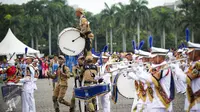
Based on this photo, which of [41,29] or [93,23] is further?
[93,23]

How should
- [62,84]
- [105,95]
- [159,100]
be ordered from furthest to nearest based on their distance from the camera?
[62,84] → [105,95] → [159,100]

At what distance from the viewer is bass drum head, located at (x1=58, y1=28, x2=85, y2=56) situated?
9.80 m

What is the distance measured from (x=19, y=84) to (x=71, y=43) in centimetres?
261

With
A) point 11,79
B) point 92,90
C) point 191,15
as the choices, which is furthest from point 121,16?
point 92,90

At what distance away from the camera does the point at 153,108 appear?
24.2 feet

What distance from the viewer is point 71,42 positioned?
32.1 ft

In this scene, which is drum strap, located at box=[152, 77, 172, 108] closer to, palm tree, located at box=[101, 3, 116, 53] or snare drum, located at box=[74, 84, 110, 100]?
snare drum, located at box=[74, 84, 110, 100]

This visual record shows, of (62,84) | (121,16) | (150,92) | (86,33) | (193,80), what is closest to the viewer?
(193,80)

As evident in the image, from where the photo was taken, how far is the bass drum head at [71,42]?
9.80m

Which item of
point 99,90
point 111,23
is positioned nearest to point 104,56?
point 99,90

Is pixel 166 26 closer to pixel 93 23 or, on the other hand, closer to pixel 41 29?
pixel 93 23

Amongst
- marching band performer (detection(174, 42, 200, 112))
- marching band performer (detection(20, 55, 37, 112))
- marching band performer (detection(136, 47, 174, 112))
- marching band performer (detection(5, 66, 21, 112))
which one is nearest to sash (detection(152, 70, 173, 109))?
marching band performer (detection(136, 47, 174, 112))

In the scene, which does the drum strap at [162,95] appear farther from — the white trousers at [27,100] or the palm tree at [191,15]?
the palm tree at [191,15]

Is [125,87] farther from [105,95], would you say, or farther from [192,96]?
[192,96]
